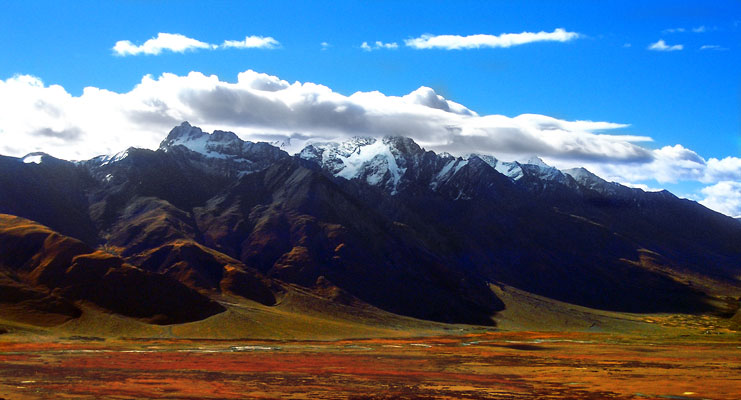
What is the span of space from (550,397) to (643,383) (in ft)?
78.3

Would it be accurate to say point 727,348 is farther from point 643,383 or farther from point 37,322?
point 37,322

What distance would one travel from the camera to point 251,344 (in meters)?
183

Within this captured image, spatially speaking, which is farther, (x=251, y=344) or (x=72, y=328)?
(x=72, y=328)

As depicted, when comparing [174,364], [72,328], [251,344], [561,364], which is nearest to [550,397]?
[561,364]

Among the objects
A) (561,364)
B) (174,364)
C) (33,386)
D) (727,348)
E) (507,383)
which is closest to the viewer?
(33,386)

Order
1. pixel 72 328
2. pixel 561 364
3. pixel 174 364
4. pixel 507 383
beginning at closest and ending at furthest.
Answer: pixel 507 383
pixel 174 364
pixel 561 364
pixel 72 328

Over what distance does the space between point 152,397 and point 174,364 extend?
3927 centimetres

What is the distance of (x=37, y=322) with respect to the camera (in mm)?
196375

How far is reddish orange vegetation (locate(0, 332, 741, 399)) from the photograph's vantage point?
95.9 metres

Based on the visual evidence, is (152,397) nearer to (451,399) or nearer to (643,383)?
(451,399)

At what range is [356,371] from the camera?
398 ft

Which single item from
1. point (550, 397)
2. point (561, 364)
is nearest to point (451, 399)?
point (550, 397)

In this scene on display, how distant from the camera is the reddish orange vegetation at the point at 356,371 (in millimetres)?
95875

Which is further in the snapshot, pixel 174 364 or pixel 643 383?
pixel 174 364
